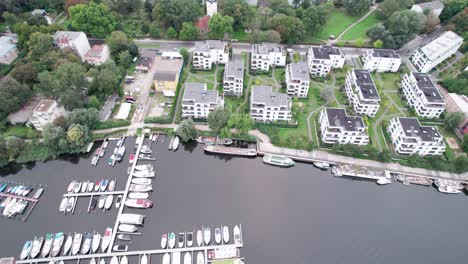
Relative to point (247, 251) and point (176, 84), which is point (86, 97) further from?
point (247, 251)

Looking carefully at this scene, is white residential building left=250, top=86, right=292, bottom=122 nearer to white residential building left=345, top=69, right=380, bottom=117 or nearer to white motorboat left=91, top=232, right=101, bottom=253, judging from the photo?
white residential building left=345, top=69, right=380, bottom=117

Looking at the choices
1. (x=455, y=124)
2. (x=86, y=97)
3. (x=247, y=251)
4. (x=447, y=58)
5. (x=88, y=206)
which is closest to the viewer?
(x=247, y=251)

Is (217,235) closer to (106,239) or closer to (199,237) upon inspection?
(199,237)

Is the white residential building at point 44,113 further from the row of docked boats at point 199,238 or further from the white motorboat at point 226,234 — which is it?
the white motorboat at point 226,234

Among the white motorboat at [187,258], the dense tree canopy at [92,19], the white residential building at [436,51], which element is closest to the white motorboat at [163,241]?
the white motorboat at [187,258]

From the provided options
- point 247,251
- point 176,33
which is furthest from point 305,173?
point 176,33

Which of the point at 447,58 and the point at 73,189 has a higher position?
the point at 447,58

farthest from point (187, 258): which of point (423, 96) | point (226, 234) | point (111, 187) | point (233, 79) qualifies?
point (423, 96)
